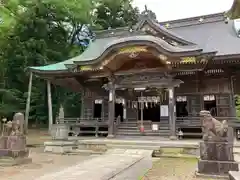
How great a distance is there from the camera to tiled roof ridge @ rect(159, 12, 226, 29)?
18.5 m

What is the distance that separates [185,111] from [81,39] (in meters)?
23.1

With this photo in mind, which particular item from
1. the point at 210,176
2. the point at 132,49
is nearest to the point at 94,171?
the point at 210,176

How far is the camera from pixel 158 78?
14484 mm

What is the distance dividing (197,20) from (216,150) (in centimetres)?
1521

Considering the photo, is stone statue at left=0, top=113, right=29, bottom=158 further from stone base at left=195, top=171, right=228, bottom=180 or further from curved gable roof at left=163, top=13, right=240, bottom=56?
curved gable roof at left=163, top=13, right=240, bottom=56

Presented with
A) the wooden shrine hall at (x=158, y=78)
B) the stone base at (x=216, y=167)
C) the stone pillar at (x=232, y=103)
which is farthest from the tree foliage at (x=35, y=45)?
the stone base at (x=216, y=167)

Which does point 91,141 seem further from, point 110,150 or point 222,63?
point 222,63

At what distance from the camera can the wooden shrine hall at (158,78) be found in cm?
1327

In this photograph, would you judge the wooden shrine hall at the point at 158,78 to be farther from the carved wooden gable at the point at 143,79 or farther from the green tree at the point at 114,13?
the green tree at the point at 114,13

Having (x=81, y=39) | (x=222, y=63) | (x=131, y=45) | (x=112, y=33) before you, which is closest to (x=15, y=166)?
(x=131, y=45)

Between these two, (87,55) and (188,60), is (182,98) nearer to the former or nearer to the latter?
(188,60)

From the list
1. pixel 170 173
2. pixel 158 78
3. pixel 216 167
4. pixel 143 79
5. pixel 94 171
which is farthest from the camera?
pixel 143 79

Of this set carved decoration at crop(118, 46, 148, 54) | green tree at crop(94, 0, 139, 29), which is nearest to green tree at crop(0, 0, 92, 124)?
green tree at crop(94, 0, 139, 29)

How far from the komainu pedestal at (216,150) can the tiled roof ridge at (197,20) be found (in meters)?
13.9
